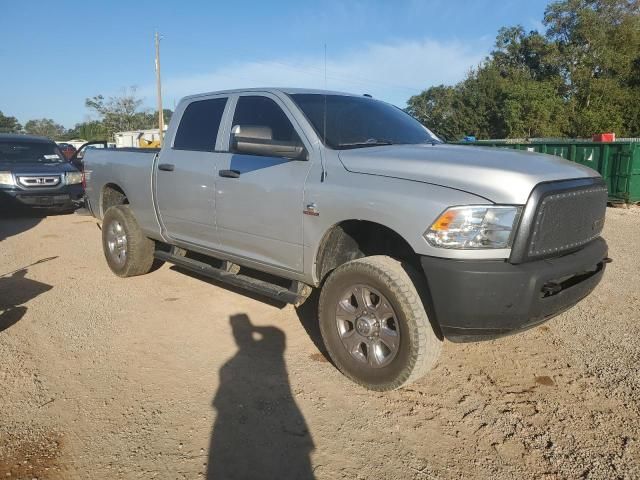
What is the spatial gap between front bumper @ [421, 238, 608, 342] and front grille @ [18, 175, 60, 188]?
33.4 ft

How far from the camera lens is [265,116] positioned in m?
4.23

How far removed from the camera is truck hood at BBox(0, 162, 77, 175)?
10648mm

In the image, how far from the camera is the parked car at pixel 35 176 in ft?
34.6

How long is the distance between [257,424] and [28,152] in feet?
36.4

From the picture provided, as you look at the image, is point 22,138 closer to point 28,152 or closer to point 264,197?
point 28,152

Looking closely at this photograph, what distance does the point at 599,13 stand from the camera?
141 feet

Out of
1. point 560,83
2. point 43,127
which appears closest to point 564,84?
point 560,83

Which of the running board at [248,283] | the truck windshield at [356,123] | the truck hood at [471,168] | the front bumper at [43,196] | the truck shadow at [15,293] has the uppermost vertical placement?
the truck windshield at [356,123]

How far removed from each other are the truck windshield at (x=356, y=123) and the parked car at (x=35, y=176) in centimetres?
823

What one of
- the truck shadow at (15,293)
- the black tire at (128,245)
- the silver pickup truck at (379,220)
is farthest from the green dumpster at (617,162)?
the truck shadow at (15,293)

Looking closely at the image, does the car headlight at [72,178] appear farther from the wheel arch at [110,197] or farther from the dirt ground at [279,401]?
the dirt ground at [279,401]

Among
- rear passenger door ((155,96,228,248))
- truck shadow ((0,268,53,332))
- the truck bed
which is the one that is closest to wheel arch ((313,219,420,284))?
rear passenger door ((155,96,228,248))

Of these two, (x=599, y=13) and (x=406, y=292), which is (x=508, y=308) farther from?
(x=599, y=13)

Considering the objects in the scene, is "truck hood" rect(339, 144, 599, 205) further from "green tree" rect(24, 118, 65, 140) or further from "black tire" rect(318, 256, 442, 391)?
"green tree" rect(24, 118, 65, 140)
